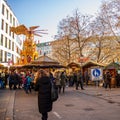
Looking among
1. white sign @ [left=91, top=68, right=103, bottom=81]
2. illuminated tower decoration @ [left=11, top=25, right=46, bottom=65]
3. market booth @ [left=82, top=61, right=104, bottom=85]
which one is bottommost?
A: white sign @ [left=91, top=68, right=103, bottom=81]

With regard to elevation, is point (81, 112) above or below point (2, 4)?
below

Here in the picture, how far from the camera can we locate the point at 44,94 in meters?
8.41

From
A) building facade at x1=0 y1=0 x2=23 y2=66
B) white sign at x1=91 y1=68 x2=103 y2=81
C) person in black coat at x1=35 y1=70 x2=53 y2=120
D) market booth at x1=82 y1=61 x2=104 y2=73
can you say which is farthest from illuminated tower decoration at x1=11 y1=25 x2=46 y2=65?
person in black coat at x1=35 y1=70 x2=53 y2=120

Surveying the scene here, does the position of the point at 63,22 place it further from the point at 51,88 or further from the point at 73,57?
the point at 51,88

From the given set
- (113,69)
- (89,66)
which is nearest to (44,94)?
(113,69)

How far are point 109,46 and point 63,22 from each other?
875cm

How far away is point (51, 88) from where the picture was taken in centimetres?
848

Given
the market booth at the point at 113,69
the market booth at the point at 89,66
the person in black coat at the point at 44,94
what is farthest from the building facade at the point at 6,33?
the person in black coat at the point at 44,94

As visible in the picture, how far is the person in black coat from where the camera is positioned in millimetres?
8383

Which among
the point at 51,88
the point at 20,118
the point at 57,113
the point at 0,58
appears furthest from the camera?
the point at 0,58

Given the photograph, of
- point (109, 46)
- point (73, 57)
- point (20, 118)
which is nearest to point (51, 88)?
point (20, 118)

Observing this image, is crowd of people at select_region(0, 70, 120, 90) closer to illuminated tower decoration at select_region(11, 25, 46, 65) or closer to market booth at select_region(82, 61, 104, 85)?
market booth at select_region(82, 61, 104, 85)

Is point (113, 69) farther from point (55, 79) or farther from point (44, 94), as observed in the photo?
point (44, 94)

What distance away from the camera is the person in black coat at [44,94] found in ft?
27.5
